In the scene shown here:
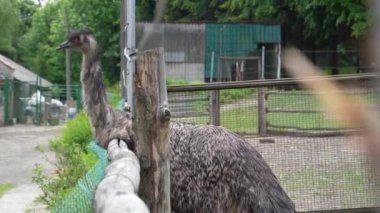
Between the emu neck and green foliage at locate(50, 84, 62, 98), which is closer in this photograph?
the emu neck

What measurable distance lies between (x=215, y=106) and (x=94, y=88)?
115 centimetres

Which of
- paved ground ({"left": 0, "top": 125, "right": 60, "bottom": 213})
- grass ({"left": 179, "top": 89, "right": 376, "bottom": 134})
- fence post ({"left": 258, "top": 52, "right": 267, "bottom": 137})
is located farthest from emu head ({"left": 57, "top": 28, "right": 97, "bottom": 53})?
paved ground ({"left": 0, "top": 125, "right": 60, "bottom": 213})

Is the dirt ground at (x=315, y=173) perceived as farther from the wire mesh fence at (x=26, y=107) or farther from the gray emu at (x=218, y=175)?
the wire mesh fence at (x=26, y=107)

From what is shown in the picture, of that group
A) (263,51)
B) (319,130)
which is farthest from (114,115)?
(263,51)

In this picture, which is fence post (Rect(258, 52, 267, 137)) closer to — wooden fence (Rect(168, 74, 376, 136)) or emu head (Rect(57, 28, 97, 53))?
wooden fence (Rect(168, 74, 376, 136))

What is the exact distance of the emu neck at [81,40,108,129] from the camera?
21.4 ft

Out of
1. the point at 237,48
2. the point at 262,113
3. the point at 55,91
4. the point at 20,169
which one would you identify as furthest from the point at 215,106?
the point at 55,91

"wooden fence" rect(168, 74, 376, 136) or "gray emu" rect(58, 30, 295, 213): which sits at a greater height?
"wooden fence" rect(168, 74, 376, 136)

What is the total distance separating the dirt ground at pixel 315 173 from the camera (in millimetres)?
6582

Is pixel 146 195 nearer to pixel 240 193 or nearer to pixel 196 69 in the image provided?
pixel 240 193

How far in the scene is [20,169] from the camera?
1580 cm

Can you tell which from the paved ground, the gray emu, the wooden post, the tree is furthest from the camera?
the tree

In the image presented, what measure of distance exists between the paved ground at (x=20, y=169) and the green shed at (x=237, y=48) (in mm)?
11128

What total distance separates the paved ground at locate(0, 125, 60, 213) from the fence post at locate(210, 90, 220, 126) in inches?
161
